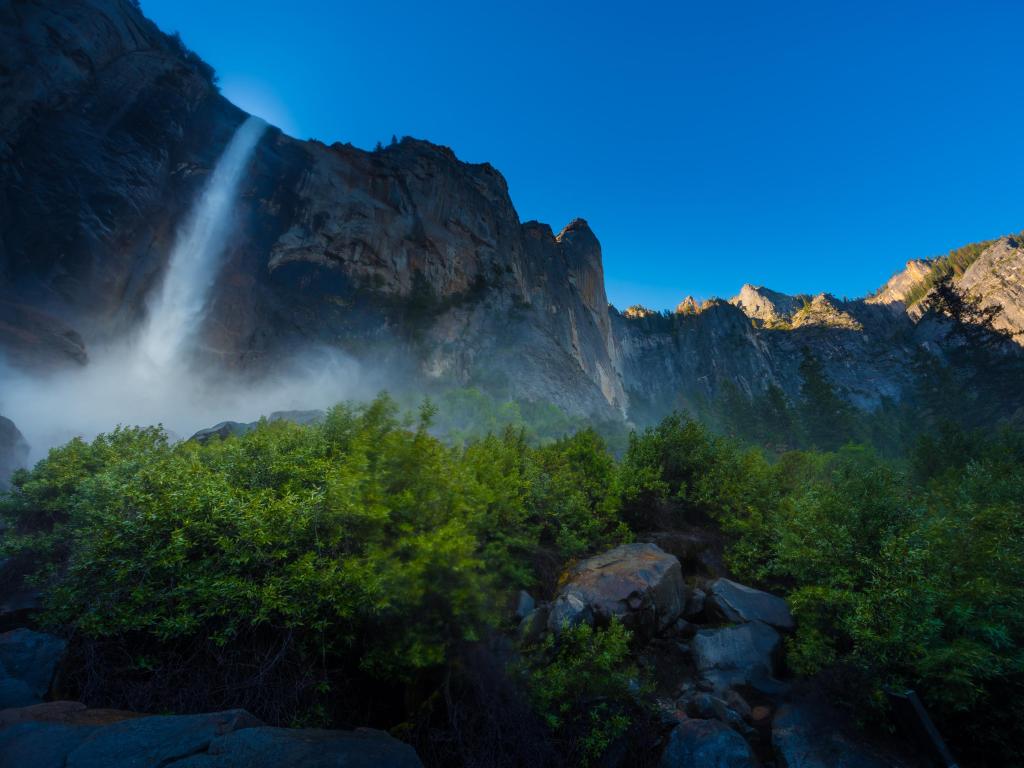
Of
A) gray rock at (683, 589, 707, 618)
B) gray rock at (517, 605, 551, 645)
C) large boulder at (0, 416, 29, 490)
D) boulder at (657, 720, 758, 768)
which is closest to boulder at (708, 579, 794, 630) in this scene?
gray rock at (683, 589, 707, 618)

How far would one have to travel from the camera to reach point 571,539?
10219mm

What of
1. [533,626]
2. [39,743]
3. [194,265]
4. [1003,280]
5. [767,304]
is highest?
[767,304]

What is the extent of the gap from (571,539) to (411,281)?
48.3 metres

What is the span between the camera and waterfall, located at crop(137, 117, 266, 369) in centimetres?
4009

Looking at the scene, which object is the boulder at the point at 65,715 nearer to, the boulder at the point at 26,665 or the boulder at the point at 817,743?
the boulder at the point at 26,665

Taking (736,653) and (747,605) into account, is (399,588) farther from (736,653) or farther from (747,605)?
(747,605)

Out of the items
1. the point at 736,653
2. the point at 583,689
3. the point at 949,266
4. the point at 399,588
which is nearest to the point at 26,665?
the point at 399,588

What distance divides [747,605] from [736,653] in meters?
1.42

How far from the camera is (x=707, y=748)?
6.09 metres

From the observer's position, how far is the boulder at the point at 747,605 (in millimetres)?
8992

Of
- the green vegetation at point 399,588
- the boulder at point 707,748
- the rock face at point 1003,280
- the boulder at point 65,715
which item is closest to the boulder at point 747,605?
the green vegetation at point 399,588

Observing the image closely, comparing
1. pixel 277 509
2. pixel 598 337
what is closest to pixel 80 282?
pixel 277 509

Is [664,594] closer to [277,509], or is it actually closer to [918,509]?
[918,509]

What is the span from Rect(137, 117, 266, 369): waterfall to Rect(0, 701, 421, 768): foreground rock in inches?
1798
